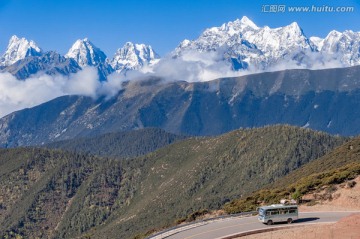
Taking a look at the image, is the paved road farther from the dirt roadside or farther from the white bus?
the dirt roadside

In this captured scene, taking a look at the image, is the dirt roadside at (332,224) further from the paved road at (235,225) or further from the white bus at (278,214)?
the paved road at (235,225)

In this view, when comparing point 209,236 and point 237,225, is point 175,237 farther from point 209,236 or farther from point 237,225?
point 237,225

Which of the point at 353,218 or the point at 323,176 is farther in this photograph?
the point at 323,176

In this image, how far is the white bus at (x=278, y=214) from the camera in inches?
3457

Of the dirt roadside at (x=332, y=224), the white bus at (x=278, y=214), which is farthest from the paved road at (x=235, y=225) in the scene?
the dirt roadside at (x=332, y=224)

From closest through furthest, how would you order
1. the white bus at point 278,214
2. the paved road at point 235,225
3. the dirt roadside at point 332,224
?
the dirt roadside at point 332,224 → the paved road at point 235,225 → the white bus at point 278,214

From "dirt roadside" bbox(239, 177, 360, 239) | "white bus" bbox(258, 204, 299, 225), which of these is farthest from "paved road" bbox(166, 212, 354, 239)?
"dirt roadside" bbox(239, 177, 360, 239)

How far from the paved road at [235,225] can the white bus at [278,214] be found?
812mm

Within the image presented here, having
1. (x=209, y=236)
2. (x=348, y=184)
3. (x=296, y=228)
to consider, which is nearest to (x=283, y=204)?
(x=296, y=228)

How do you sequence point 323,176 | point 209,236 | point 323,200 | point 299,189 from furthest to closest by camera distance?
point 323,176 < point 299,189 < point 323,200 < point 209,236

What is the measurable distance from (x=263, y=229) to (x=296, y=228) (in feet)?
16.7

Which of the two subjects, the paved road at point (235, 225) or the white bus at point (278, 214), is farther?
the white bus at point (278, 214)

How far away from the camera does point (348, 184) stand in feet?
356

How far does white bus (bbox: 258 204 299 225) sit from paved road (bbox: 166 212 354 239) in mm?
812
